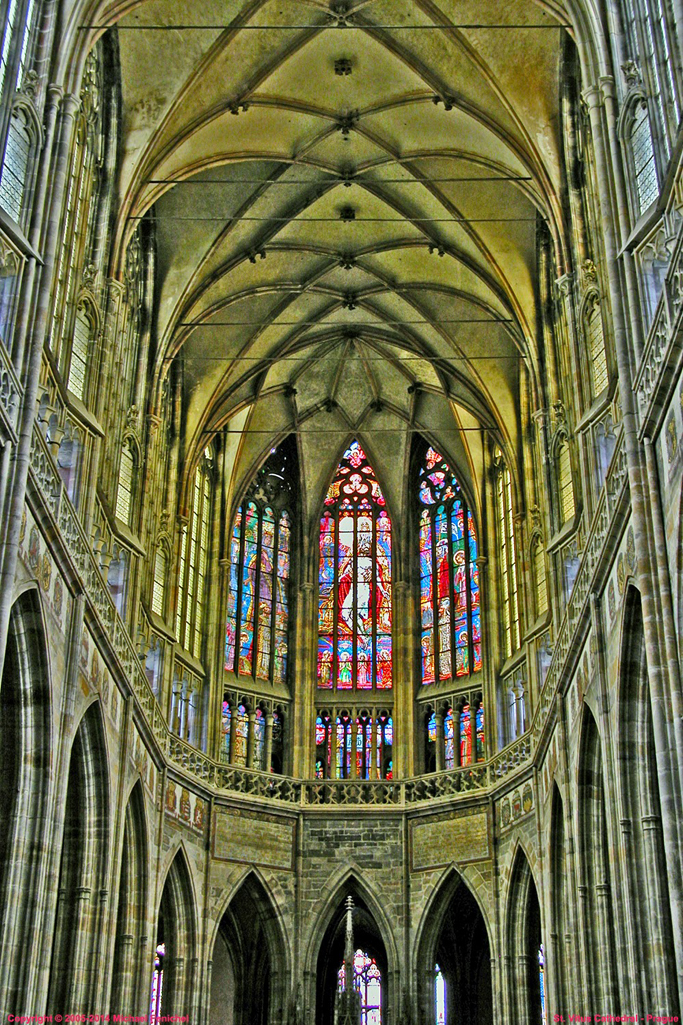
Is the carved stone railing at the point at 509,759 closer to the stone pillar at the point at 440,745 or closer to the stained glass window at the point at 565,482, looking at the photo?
the stone pillar at the point at 440,745

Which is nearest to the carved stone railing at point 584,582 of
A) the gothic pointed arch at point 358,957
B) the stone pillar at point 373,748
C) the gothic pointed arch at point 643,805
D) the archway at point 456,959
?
the gothic pointed arch at point 643,805

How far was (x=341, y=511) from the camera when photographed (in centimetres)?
3788

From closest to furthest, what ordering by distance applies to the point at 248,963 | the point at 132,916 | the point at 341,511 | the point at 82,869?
the point at 82,869, the point at 132,916, the point at 248,963, the point at 341,511

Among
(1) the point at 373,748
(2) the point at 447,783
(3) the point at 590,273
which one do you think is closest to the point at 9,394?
(3) the point at 590,273

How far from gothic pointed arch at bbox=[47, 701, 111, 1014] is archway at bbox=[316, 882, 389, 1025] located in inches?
409

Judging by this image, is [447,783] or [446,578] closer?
[447,783]

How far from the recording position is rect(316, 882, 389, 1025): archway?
3297cm

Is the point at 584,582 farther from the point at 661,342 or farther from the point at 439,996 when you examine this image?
the point at 439,996

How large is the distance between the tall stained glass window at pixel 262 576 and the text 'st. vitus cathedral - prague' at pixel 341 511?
0.46 feet

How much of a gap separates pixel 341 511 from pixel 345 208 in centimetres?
961

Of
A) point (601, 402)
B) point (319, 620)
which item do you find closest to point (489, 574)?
point (319, 620)

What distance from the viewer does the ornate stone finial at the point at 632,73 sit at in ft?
65.5

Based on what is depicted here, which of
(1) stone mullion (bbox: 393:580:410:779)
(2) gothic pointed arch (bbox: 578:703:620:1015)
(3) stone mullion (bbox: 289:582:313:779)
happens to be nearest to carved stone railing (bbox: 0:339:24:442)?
(2) gothic pointed arch (bbox: 578:703:620:1015)

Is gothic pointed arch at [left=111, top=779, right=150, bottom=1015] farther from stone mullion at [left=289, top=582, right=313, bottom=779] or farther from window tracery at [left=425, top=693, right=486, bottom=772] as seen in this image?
window tracery at [left=425, top=693, right=486, bottom=772]
